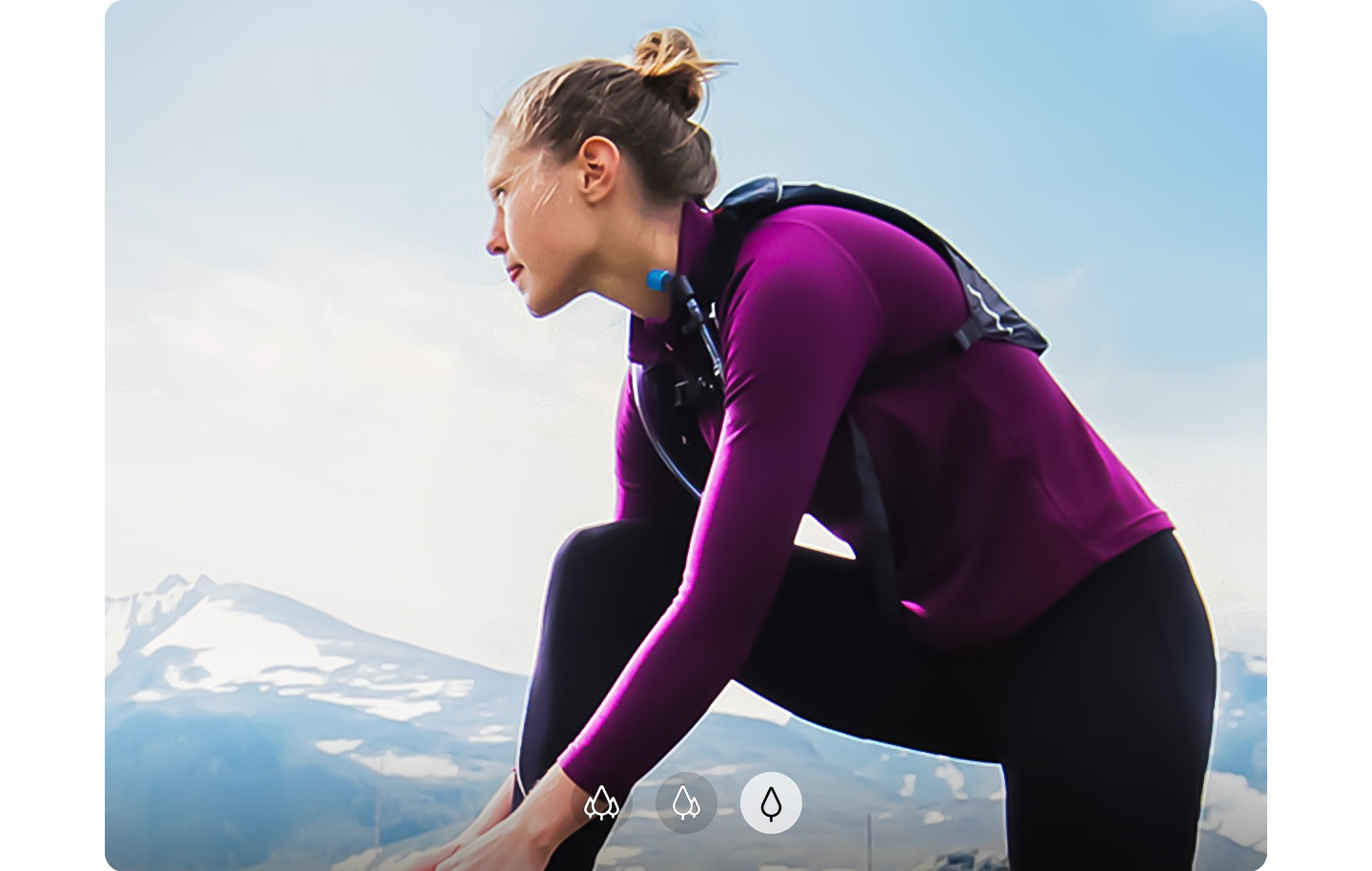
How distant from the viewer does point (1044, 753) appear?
94cm

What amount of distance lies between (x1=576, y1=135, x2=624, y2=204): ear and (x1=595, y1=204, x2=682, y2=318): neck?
1.1 inches

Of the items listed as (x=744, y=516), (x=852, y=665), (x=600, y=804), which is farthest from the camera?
(x=852, y=665)

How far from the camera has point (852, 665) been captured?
1.02m

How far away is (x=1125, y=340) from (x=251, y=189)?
2.67ft

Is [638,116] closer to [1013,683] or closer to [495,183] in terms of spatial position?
[495,183]

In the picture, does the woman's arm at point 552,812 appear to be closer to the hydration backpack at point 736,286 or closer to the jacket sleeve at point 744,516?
the jacket sleeve at point 744,516

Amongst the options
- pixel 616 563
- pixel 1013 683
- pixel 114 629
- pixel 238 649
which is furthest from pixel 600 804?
pixel 114 629

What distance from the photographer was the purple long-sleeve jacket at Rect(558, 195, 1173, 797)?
2.70 feet

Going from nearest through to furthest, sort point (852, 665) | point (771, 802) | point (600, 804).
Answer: point (600, 804) → point (852, 665) → point (771, 802)

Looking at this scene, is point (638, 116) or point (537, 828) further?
point (638, 116)

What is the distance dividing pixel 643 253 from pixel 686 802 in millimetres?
487

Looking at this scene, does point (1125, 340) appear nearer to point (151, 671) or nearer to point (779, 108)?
point (779, 108)

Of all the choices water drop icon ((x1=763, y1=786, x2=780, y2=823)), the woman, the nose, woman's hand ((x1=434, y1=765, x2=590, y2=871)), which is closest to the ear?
the woman

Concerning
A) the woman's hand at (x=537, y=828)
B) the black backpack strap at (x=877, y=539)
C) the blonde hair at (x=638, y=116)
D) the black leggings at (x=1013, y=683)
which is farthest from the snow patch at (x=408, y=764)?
the blonde hair at (x=638, y=116)
